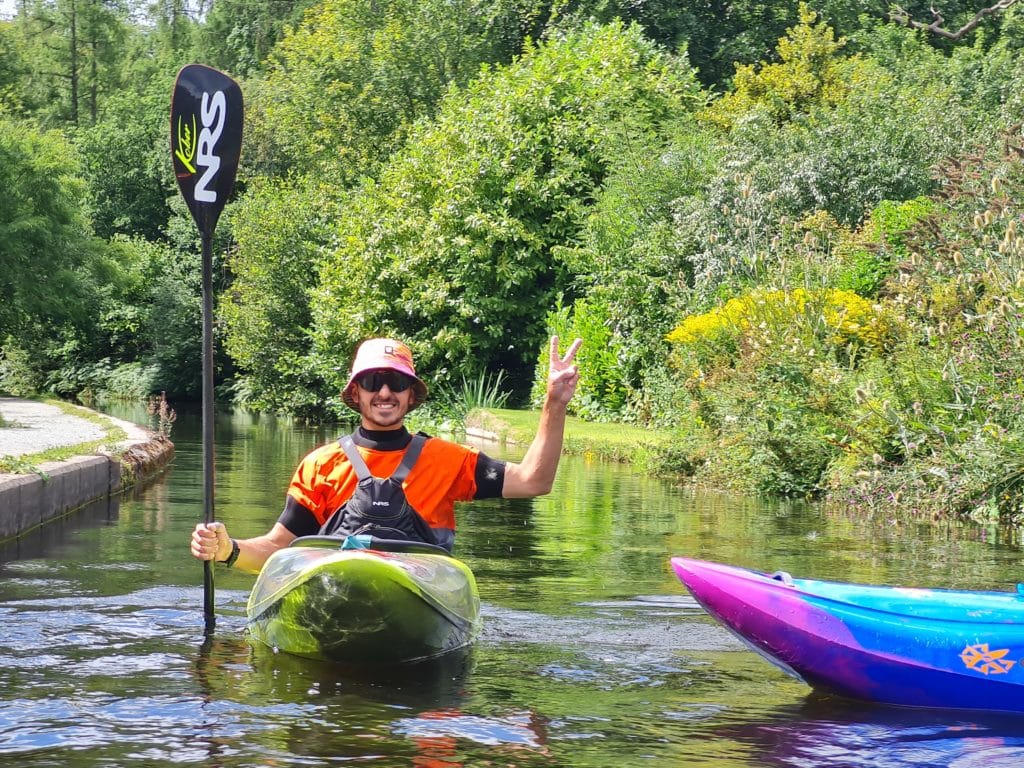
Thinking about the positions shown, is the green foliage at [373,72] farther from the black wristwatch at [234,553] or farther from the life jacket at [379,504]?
the life jacket at [379,504]

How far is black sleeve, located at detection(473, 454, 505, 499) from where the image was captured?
6.95 metres

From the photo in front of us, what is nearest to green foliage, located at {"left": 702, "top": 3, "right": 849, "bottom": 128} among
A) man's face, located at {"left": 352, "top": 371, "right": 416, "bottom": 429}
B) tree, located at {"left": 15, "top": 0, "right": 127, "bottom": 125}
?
man's face, located at {"left": 352, "top": 371, "right": 416, "bottom": 429}

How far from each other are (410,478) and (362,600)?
0.73 metres

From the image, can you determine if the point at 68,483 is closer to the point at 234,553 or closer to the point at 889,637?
the point at 234,553

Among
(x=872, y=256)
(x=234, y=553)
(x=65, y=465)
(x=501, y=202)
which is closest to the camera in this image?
(x=234, y=553)

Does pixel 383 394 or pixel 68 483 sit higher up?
pixel 383 394

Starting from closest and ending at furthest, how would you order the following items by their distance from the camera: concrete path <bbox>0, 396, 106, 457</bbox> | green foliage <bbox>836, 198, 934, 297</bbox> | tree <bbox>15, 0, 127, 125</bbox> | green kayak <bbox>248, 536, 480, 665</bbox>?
1. green kayak <bbox>248, 536, 480, 665</bbox>
2. concrete path <bbox>0, 396, 106, 457</bbox>
3. green foliage <bbox>836, 198, 934, 297</bbox>
4. tree <bbox>15, 0, 127, 125</bbox>

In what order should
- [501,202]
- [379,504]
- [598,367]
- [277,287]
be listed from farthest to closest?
[277,287]
[501,202]
[598,367]
[379,504]

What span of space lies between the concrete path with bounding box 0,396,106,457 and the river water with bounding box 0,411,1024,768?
3.19 m

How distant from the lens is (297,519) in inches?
281

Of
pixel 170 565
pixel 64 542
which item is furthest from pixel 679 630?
pixel 64 542

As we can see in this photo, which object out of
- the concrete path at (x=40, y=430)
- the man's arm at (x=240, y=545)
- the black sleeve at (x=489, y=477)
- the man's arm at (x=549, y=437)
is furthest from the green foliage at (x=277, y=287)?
the man's arm at (x=549, y=437)

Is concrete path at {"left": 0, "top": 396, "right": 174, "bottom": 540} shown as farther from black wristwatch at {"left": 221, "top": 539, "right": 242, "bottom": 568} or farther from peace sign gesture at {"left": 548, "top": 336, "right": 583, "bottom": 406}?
peace sign gesture at {"left": 548, "top": 336, "right": 583, "bottom": 406}

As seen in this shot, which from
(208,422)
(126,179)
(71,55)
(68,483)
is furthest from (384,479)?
(71,55)
